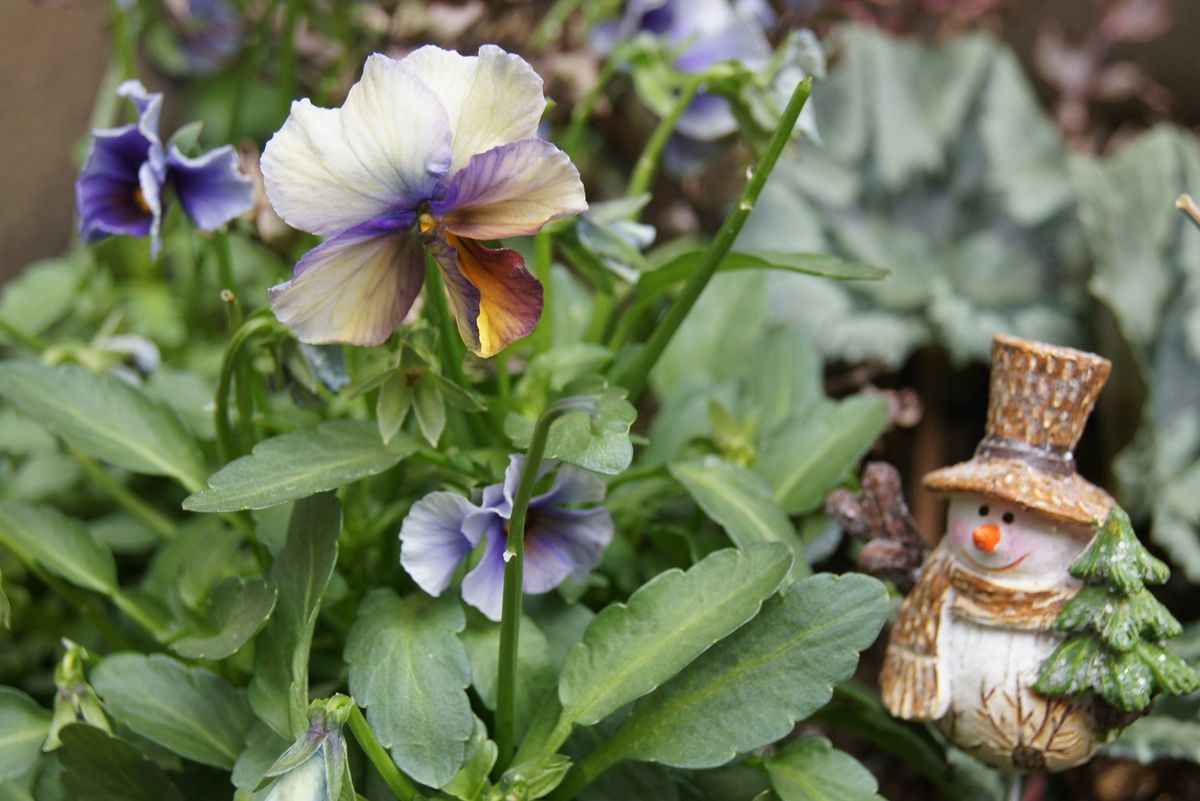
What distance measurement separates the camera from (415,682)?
2.28 feet

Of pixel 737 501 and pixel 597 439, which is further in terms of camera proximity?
pixel 737 501

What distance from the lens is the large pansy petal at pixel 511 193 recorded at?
605mm

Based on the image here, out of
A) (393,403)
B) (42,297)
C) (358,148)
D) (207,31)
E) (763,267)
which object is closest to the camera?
(358,148)

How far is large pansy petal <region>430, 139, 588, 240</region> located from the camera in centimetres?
60

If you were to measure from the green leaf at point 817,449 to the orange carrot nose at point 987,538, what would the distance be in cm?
16

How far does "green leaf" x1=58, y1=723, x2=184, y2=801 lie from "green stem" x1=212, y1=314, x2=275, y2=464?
219 mm

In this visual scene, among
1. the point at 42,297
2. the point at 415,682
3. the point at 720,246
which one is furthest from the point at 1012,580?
the point at 42,297

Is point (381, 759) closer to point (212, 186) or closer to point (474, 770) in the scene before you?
point (474, 770)

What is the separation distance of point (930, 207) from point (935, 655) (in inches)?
36.4

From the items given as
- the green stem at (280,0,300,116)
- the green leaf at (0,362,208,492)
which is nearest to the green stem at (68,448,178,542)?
the green leaf at (0,362,208,492)

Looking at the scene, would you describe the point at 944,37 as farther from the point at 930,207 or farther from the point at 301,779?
the point at 301,779

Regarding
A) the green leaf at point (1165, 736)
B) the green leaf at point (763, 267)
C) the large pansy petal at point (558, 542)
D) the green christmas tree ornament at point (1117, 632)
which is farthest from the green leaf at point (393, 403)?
the green leaf at point (1165, 736)

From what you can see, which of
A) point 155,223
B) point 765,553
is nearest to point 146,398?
point 155,223

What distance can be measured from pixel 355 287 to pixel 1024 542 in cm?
45
